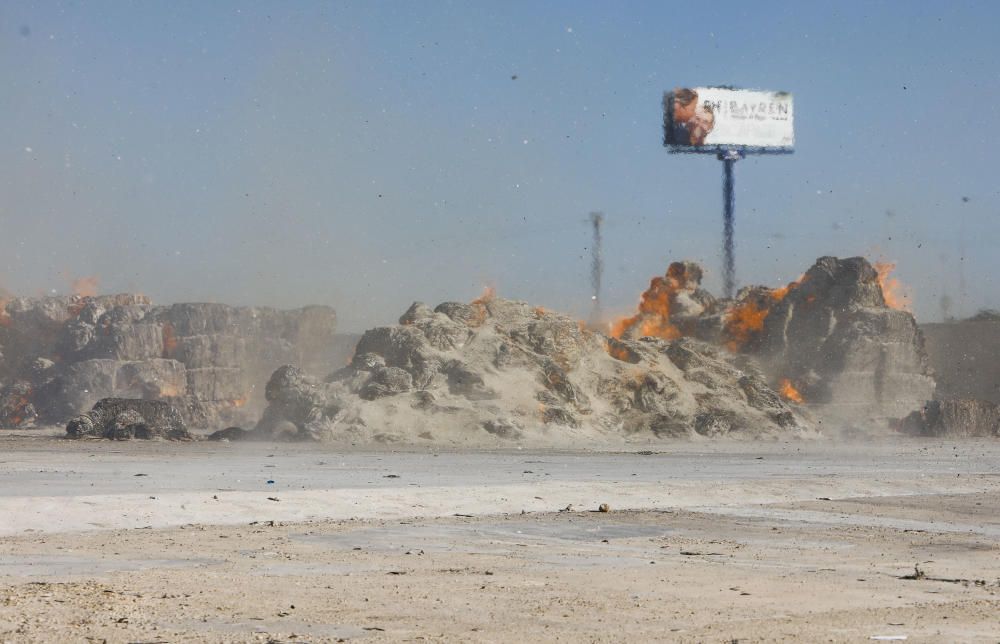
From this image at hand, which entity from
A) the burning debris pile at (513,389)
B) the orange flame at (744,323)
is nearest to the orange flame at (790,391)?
the orange flame at (744,323)

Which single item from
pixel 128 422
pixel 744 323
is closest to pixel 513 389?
pixel 128 422

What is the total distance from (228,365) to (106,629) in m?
94.2

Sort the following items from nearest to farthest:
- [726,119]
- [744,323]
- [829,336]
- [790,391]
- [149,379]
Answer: [790,391] < [829,336] < [744,323] < [149,379] < [726,119]

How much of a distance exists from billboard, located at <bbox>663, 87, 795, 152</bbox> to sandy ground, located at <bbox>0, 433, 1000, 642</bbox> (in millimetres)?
70505

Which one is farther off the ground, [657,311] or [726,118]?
[726,118]

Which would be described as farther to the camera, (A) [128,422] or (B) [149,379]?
(B) [149,379]

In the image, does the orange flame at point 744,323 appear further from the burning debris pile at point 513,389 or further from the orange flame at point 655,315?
the burning debris pile at point 513,389

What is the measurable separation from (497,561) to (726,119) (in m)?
88.6

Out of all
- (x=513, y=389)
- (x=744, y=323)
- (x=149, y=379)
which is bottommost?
(x=149, y=379)

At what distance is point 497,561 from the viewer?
14.9 m

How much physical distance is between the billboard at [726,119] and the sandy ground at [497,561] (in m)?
70.5

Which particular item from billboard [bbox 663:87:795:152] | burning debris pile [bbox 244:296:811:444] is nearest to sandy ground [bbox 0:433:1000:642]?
burning debris pile [bbox 244:296:811:444]

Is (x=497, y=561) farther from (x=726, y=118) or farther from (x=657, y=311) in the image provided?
(x=726, y=118)

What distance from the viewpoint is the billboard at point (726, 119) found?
9894cm
